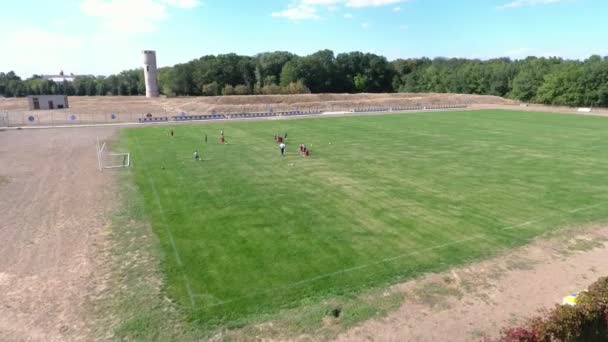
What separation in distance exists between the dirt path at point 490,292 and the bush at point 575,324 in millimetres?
2234

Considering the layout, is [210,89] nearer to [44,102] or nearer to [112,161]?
[44,102]

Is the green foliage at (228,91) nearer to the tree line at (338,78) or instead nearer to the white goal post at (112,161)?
the tree line at (338,78)

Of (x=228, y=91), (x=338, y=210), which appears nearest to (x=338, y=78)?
(x=228, y=91)

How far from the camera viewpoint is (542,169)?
94.2 feet

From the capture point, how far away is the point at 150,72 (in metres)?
118

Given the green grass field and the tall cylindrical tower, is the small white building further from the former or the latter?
the green grass field

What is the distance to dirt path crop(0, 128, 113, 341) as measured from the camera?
1127cm

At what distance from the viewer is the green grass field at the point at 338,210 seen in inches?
526

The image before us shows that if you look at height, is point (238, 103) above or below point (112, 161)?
above

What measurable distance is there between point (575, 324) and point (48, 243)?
743 inches

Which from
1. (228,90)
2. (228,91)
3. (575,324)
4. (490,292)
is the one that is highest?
(228,90)

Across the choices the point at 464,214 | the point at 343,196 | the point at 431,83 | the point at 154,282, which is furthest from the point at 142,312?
the point at 431,83

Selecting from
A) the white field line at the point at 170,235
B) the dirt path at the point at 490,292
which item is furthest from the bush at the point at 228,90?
the dirt path at the point at 490,292

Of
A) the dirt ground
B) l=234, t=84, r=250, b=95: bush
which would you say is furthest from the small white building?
l=234, t=84, r=250, b=95: bush
